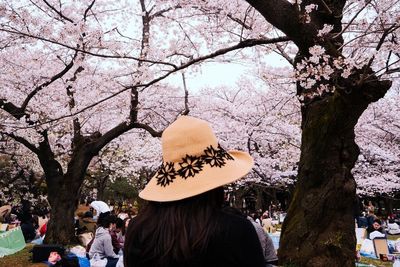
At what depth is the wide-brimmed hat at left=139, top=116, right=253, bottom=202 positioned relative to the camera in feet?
5.15

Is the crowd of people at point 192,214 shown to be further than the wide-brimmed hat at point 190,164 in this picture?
No

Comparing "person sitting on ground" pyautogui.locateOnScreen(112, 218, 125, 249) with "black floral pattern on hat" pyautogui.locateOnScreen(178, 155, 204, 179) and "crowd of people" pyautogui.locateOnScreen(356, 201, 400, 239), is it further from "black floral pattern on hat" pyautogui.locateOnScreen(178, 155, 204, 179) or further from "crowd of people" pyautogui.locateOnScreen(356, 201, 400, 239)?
"black floral pattern on hat" pyautogui.locateOnScreen(178, 155, 204, 179)

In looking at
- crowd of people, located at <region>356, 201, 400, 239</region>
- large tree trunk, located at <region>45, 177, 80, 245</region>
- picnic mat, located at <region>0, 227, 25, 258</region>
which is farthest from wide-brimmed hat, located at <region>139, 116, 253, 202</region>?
large tree trunk, located at <region>45, 177, 80, 245</region>

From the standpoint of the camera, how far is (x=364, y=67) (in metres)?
5.39

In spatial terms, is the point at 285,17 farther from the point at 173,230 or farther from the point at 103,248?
the point at 103,248

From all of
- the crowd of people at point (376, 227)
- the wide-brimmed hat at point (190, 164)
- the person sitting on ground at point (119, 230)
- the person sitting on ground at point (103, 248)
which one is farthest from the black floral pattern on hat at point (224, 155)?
the crowd of people at point (376, 227)

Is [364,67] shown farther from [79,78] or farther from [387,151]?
[387,151]

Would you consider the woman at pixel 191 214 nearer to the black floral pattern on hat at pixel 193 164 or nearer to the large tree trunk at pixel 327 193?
the black floral pattern on hat at pixel 193 164

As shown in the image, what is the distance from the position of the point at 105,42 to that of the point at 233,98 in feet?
38.5

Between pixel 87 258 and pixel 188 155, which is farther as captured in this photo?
pixel 87 258

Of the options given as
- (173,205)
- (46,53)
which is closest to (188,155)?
(173,205)

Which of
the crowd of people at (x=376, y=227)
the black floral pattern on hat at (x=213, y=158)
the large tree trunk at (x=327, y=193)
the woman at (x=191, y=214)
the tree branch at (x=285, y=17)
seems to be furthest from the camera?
the crowd of people at (x=376, y=227)

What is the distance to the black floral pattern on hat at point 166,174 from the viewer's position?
165 cm

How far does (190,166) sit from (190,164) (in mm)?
10
